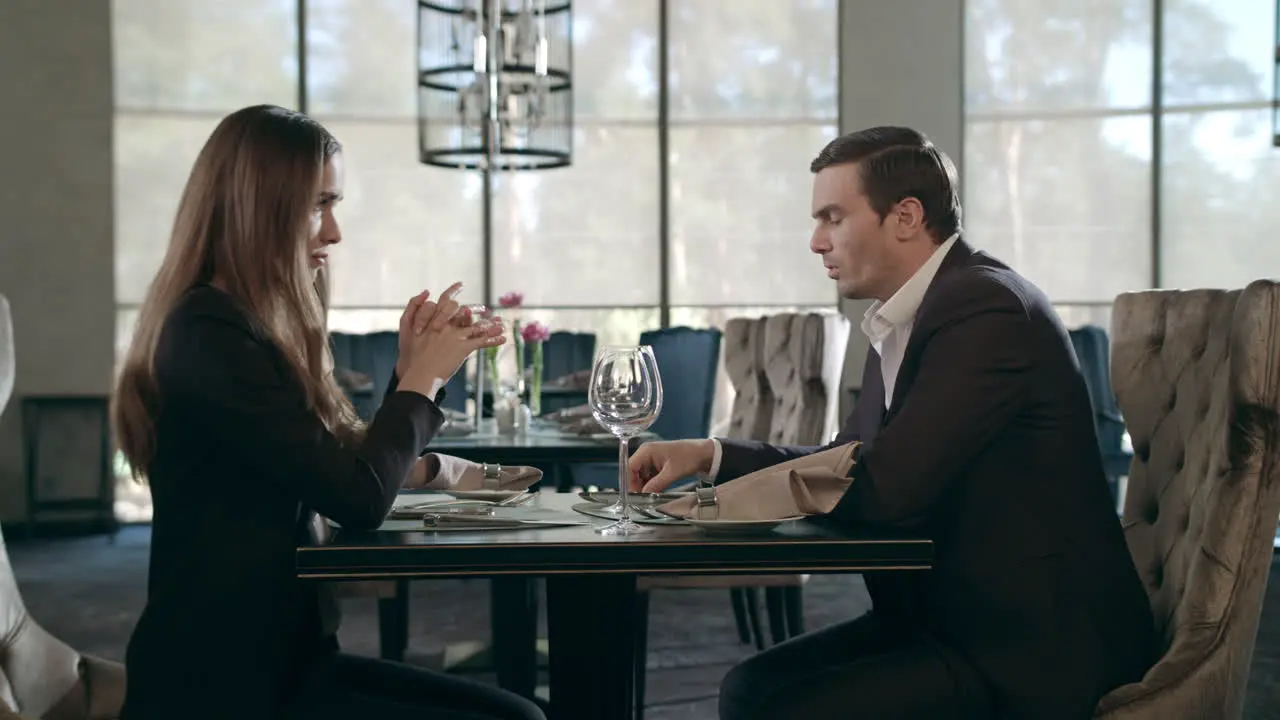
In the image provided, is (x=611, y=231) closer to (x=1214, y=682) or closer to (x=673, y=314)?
(x=673, y=314)

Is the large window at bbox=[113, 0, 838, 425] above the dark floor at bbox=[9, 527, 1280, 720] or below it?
above

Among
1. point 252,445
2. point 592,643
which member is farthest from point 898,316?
point 252,445

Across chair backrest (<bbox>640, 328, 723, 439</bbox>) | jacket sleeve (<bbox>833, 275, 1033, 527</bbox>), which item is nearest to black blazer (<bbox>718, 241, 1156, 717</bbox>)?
jacket sleeve (<bbox>833, 275, 1033, 527</bbox>)

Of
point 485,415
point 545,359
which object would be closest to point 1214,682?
point 485,415

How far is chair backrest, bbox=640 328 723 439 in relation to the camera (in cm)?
509

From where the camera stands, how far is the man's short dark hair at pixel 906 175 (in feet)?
6.26

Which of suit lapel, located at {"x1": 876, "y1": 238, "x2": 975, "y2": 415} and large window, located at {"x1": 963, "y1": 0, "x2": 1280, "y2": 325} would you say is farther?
large window, located at {"x1": 963, "y1": 0, "x2": 1280, "y2": 325}

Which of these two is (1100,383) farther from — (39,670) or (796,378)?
(39,670)

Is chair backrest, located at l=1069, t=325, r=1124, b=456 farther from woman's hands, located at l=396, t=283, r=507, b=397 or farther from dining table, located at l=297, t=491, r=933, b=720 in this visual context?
woman's hands, located at l=396, t=283, r=507, b=397

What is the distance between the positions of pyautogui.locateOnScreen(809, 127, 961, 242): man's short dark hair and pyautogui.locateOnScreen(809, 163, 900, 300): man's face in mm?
15

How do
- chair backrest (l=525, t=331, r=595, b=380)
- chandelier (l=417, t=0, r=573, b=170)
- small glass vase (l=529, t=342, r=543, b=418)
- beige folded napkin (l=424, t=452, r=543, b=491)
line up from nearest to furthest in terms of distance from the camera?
beige folded napkin (l=424, t=452, r=543, b=491) < small glass vase (l=529, t=342, r=543, b=418) < chandelier (l=417, t=0, r=573, b=170) < chair backrest (l=525, t=331, r=595, b=380)

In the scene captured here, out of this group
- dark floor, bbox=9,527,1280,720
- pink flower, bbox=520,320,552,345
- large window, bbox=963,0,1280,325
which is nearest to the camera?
dark floor, bbox=9,527,1280,720

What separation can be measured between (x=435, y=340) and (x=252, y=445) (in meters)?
0.29

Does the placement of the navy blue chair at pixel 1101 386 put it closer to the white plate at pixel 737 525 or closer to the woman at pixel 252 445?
the white plate at pixel 737 525
